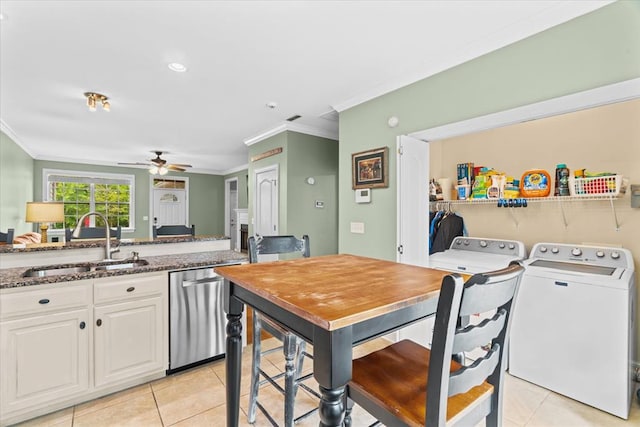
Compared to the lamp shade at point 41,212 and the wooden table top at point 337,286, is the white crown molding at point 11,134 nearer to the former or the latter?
the lamp shade at point 41,212

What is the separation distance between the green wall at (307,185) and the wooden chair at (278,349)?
2476 millimetres

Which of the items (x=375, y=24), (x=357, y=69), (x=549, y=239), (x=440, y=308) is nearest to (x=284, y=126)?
(x=357, y=69)

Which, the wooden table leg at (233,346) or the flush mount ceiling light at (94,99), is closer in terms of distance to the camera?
the wooden table leg at (233,346)

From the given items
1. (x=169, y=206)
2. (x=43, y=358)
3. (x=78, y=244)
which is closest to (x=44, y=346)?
(x=43, y=358)

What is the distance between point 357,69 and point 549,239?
250 cm

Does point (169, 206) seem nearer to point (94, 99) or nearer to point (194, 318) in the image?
point (94, 99)

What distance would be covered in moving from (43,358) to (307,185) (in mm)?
3442

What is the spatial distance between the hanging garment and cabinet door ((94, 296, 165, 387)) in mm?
2843

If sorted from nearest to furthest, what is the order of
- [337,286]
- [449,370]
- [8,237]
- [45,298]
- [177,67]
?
[449,370]
[337,286]
[45,298]
[177,67]
[8,237]

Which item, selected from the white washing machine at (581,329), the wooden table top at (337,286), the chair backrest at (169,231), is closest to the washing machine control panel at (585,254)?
the white washing machine at (581,329)

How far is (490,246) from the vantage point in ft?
10.0

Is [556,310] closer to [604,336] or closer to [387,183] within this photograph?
[604,336]

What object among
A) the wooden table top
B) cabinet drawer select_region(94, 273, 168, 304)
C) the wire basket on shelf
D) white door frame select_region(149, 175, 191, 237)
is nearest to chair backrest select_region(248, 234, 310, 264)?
the wooden table top

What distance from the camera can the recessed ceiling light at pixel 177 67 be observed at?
2.62 m
